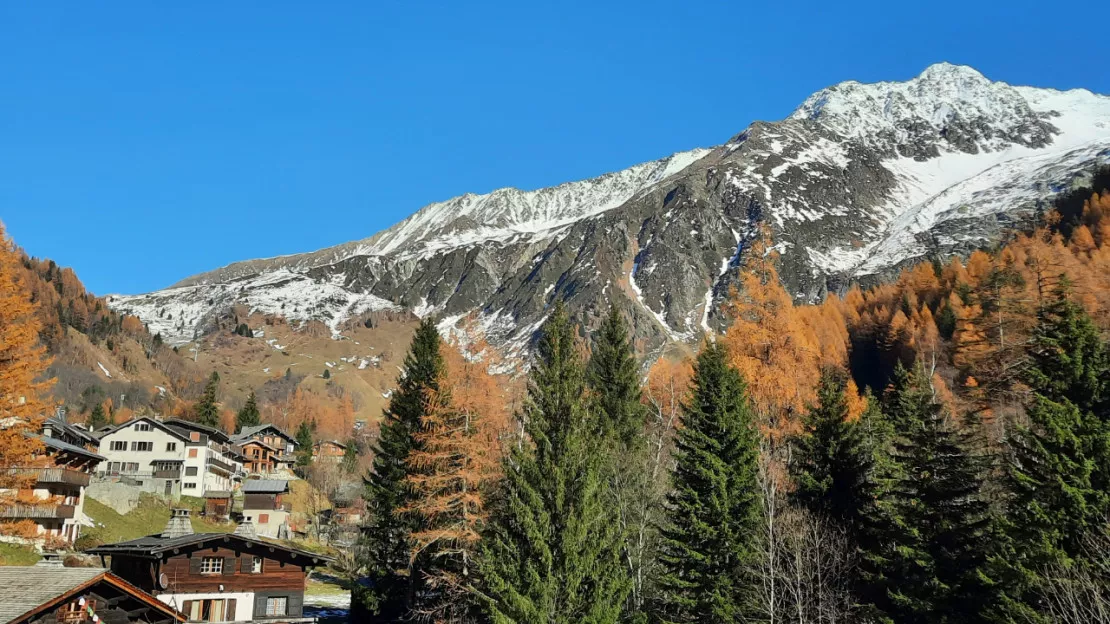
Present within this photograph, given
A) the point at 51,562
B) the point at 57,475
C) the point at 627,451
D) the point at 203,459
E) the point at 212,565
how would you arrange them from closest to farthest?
the point at 51,562, the point at 212,565, the point at 627,451, the point at 57,475, the point at 203,459

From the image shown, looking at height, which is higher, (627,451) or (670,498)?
(627,451)

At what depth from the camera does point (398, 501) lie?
47.4 meters

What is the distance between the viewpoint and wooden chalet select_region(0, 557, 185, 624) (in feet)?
79.7

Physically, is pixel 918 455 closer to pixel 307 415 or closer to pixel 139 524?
pixel 139 524

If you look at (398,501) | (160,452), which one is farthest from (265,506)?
(398,501)

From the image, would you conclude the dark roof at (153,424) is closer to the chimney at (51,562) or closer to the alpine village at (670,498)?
the alpine village at (670,498)

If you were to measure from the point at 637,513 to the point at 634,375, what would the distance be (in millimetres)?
14740

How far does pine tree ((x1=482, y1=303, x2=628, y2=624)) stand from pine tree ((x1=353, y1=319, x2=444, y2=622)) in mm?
13253

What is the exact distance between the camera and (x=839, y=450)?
115 ft

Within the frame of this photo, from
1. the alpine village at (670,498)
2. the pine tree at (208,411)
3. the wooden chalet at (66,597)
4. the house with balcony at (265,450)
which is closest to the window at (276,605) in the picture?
the alpine village at (670,498)

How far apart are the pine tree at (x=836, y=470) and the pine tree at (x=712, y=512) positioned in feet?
8.18

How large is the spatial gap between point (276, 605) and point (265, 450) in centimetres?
8155

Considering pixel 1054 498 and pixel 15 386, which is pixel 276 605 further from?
pixel 1054 498

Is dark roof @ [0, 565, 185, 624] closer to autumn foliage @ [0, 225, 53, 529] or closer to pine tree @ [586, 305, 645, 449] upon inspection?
Answer: autumn foliage @ [0, 225, 53, 529]
